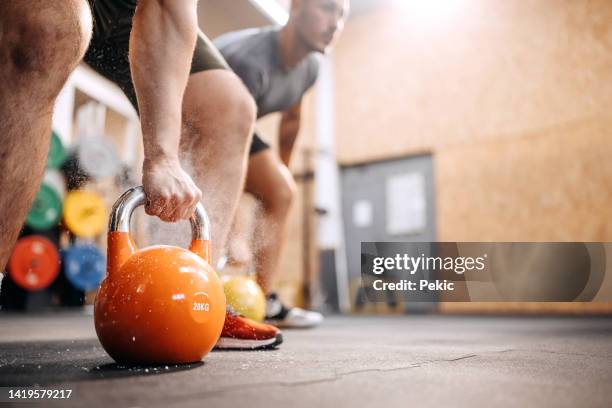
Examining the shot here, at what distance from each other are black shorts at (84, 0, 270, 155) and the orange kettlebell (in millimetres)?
588

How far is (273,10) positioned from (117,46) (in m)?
2.40

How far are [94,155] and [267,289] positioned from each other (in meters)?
2.91

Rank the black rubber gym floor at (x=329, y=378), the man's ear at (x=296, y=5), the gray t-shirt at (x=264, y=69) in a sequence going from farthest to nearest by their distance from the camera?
the man's ear at (x=296, y=5), the gray t-shirt at (x=264, y=69), the black rubber gym floor at (x=329, y=378)

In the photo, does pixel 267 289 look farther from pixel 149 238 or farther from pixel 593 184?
pixel 593 184

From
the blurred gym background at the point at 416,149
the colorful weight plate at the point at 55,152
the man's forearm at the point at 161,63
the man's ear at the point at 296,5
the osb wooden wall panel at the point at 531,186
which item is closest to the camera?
the man's forearm at the point at 161,63

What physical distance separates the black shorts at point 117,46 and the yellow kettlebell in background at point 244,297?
770 mm

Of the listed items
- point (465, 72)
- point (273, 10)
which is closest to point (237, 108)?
point (273, 10)

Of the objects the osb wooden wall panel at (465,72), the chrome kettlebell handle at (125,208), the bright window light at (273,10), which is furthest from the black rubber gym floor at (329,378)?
the osb wooden wall panel at (465,72)

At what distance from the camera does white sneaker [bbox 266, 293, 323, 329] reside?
2.48m

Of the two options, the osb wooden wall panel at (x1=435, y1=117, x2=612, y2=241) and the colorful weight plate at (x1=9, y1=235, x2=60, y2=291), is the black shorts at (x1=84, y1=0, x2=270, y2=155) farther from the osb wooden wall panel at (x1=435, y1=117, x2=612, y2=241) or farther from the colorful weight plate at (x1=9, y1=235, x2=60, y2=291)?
the osb wooden wall panel at (x1=435, y1=117, x2=612, y2=241)

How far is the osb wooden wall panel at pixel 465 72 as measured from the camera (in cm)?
519

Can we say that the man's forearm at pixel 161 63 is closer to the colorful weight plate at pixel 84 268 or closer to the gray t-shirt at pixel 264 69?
the gray t-shirt at pixel 264 69

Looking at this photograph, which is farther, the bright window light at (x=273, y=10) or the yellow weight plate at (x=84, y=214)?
the yellow weight plate at (x=84, y=214)

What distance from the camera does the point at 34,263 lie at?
15.3 ft
